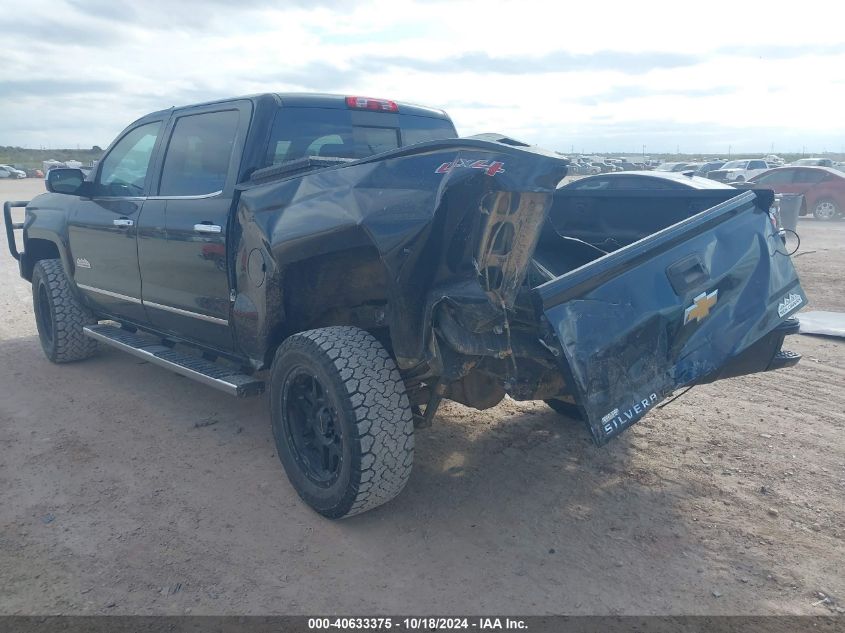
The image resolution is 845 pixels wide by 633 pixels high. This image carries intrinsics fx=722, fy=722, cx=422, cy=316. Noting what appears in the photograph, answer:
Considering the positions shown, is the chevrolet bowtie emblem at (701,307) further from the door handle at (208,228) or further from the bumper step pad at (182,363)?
the door handle at (208,228)

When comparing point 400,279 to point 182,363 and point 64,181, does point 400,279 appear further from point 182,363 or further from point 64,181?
point 64,181

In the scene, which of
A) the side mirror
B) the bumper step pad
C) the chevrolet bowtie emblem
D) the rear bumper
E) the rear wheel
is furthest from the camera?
the rear wheel

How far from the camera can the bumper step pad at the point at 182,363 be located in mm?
4109

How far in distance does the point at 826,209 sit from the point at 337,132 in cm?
1877

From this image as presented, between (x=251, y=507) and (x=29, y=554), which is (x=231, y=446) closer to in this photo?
(x=251, y=507)

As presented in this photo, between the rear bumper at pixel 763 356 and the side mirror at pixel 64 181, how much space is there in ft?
15.6

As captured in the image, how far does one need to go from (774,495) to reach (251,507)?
8.97ft

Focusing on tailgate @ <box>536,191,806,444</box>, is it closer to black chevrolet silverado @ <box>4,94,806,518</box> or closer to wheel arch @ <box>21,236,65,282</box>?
black chevrolet silverado @ <box>4,94,806,518</box>

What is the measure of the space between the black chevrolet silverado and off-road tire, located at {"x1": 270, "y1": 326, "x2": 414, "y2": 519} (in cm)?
1

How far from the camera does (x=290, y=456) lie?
3846 millimetres

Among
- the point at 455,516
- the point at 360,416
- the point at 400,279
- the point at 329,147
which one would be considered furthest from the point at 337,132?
the point at 455,516

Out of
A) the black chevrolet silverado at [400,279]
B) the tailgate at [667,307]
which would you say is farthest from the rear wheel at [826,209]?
the tailgate at [667,307]

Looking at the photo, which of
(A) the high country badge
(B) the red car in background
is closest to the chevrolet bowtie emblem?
(A) the high country badge

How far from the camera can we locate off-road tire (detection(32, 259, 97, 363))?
20.2 feet
